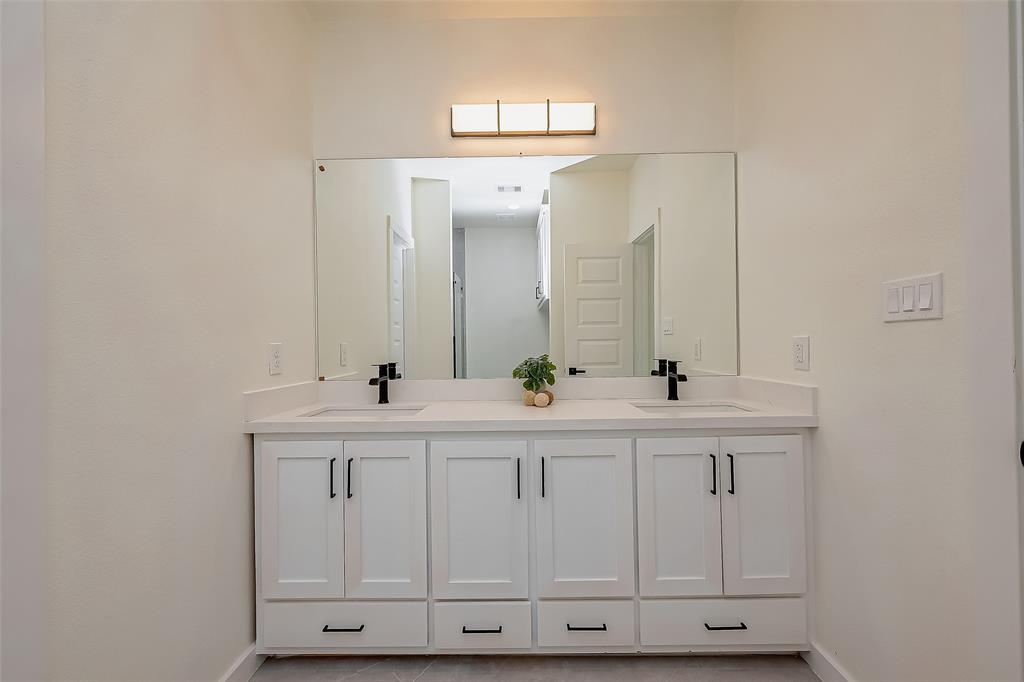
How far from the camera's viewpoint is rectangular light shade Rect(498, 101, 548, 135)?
2.15 metres

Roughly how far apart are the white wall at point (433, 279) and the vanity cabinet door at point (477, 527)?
26.3 inches

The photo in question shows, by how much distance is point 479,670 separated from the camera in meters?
1.65

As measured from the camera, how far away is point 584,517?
1.64 metres

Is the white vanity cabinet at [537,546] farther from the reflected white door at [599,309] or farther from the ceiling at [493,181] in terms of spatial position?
the ceiling at [493,181]

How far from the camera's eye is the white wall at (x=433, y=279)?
2232mm

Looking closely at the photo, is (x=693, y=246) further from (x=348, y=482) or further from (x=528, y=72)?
(x=348, y=482)

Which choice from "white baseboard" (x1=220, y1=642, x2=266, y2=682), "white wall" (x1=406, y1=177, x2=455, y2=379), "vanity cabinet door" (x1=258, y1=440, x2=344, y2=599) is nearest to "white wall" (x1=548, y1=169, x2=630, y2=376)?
"white wall" (x1=406, y1=177, x2=455, y2=379)

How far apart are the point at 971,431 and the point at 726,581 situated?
2.88 ft

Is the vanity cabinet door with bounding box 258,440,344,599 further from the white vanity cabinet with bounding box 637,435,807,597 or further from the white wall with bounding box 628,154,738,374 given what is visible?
the white wall with bounding box 628,154,738,374

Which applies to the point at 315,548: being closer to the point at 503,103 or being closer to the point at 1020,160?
the point at 503,103

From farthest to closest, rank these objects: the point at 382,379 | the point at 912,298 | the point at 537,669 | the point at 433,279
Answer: the point at 433,279, the point at 382,379, the point at 537,669, the point at 912,298

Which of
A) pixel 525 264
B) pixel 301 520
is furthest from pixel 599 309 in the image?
pixel 301 520

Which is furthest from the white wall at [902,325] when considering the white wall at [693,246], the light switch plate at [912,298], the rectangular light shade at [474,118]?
the rectangular light shade at [474,118]

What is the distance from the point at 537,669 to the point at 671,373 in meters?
1.26
